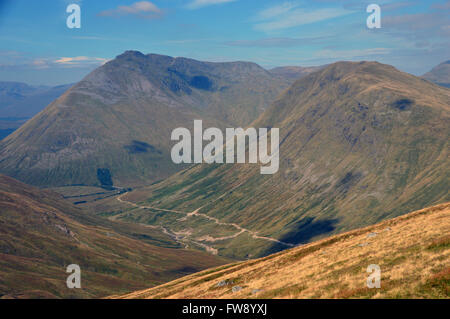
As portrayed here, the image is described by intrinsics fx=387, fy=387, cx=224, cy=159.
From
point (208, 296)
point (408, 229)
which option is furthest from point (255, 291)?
point (408, 229)

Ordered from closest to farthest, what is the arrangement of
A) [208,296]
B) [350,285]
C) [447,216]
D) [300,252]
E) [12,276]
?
[350,285] < [208,296] < [447,216] < [300,252] < [12,276]

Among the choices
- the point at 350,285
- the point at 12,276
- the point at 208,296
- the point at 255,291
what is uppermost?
the point at 350,285
